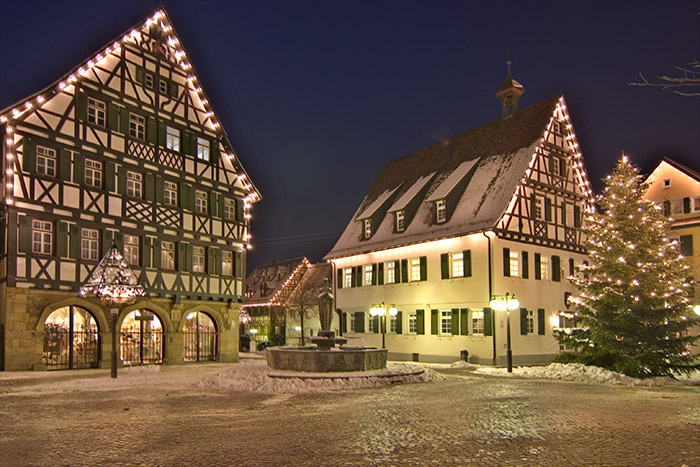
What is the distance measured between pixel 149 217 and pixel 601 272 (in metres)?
20.1

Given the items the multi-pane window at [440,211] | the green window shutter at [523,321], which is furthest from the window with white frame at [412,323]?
the green window shutter at [523,321]

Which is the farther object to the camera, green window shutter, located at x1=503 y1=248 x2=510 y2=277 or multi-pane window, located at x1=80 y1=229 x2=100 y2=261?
green window shutter, located at x1=503 y1=248 x2=510 y2=277

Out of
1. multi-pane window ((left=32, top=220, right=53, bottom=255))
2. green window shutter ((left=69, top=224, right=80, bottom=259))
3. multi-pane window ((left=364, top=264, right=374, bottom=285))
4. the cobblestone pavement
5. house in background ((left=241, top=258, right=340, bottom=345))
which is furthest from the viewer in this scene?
house in background ((left=241, top=258, right=340, bottom=345))

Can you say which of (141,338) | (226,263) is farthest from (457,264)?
(141,338)

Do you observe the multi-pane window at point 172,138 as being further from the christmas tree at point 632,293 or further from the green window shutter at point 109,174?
the christmas tree at point 632,293

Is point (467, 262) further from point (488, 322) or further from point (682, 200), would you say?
point (682, 200)

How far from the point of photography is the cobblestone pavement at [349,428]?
9320mm

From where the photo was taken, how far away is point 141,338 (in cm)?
3030

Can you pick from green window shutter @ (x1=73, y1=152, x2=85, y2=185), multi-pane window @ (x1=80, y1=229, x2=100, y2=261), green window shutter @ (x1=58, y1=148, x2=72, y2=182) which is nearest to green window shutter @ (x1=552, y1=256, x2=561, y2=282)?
multi-pane window @ (x1=80, y1=229, x2=100, y2=261)

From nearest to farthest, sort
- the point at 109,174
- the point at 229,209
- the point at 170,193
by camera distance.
Answer: the point at 109,174 < the point at 170,193 < the point at 229,209

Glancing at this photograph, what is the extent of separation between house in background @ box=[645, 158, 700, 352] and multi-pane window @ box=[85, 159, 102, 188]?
29797mm

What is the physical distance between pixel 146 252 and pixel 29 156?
675 cm

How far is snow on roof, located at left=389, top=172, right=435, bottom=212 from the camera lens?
3891 centimetres

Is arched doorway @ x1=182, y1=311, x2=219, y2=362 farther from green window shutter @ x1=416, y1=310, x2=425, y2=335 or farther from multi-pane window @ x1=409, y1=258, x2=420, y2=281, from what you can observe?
multi-pane window @ x1=409, y1=258, x2=420, y2=281
